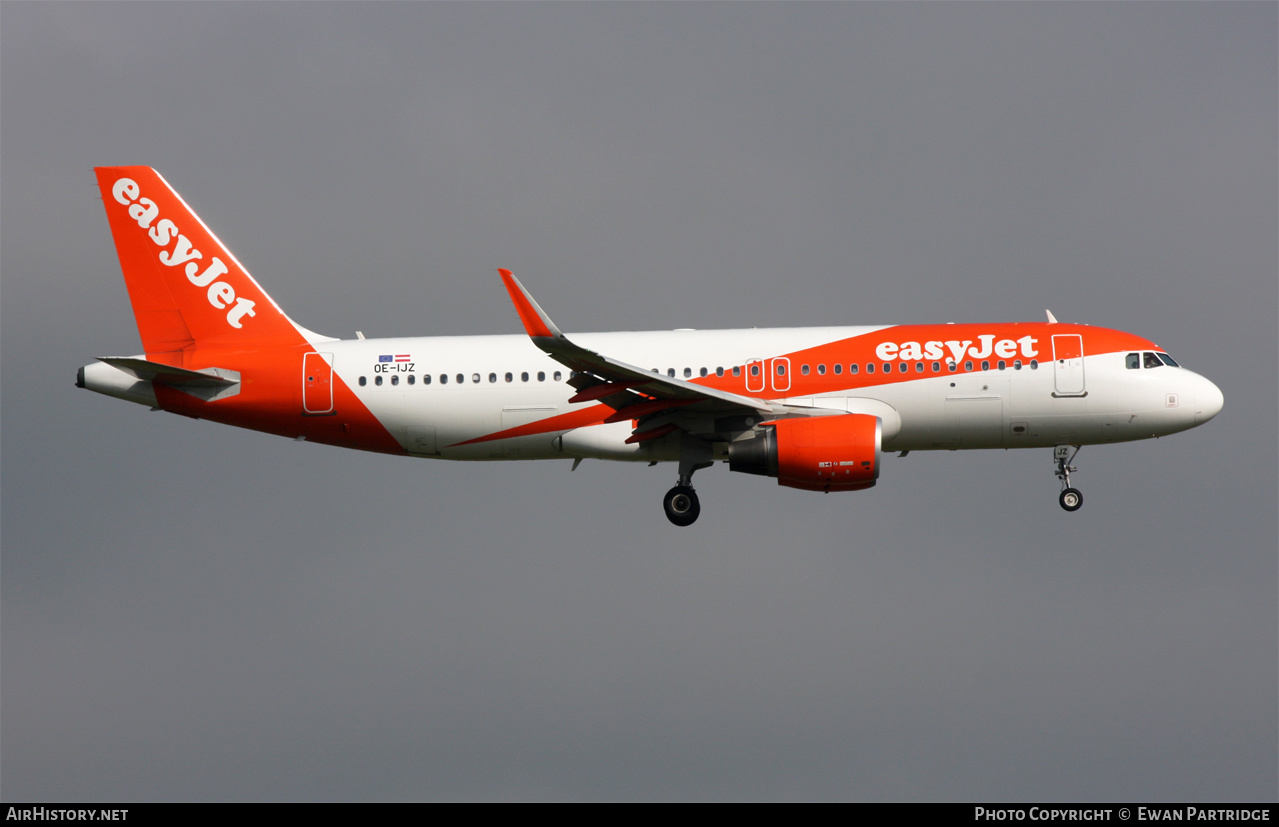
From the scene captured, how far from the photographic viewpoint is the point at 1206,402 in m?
33.8

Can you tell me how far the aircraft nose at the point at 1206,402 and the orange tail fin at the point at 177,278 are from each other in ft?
73.5

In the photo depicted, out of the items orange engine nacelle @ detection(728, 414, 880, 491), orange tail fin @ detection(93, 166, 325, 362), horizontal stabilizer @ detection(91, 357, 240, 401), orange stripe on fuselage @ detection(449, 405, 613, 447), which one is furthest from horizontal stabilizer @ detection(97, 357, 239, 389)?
orange engine nacelle @ detection(728, 414, 880, 491)

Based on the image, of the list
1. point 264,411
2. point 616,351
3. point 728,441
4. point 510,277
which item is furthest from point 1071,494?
point 264,411

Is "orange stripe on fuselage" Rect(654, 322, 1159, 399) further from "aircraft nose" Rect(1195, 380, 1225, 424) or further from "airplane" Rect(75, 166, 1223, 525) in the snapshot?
"aircraft nose" Rect(1195, 380, 1225, 424)

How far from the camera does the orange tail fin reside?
119 ft

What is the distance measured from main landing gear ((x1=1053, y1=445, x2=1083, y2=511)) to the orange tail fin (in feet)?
63.6

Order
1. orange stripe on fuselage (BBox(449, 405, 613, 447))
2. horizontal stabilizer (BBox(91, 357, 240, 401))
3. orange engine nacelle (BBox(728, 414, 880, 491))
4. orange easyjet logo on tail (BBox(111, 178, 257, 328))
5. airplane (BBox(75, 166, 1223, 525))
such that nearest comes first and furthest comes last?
orange engine nacelle (BBox(728, 414, 880, 491)) < airplane (BBox(75, 166, 1223, 525)) < orange stripe on fuselage (BBox(449, 405, 613, 447)) < horizontal stabilizer (BBox(91, 357, 240, 401)) < orange easyjet logo on tail (BBox(111, 178, 257, 328))

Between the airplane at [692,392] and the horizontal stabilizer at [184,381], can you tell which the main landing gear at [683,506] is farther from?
the horizontal stabilizer at [184,381]

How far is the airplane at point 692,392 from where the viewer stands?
32500 mm

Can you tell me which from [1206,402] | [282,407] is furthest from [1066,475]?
[282,407]

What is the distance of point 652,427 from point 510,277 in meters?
5.98

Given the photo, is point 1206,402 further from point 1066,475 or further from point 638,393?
point 638,393

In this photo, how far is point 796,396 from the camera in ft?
110

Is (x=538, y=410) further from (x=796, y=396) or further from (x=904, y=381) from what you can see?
(x=904, y=381)
